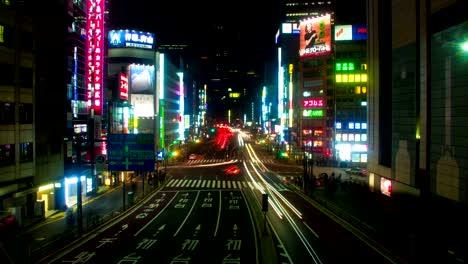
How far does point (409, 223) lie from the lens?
1256 inches

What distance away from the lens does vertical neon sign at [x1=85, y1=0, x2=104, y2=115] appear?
4547cm

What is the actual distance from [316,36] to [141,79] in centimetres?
3923

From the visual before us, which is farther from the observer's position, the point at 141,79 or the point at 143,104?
the point at 143,104

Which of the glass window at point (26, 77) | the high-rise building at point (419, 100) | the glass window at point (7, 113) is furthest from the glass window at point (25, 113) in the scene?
the high-rise building at point (419, 100)

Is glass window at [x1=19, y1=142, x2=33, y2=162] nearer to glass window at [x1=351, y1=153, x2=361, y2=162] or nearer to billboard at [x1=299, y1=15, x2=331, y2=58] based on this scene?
glass window at [x1=351, y1=153, x2=361, y2=162]

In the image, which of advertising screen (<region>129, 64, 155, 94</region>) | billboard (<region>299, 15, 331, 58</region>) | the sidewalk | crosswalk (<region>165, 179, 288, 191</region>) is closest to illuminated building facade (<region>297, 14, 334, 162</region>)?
billboard (<region>299, 15, 331, 58</region>)

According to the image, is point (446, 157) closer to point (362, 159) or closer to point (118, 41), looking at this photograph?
point (362, 159)

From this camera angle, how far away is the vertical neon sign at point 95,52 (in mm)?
45469

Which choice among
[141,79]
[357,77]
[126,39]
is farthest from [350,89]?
[126,39]

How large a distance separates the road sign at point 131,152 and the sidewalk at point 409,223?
15.2 meters

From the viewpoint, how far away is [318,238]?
28.3 meters

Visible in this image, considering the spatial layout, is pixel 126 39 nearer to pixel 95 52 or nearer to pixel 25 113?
pixel 95 52

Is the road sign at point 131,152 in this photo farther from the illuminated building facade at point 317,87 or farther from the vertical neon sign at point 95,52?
the illuminated building facade at point 317,87

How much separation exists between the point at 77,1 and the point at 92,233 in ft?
91.9
